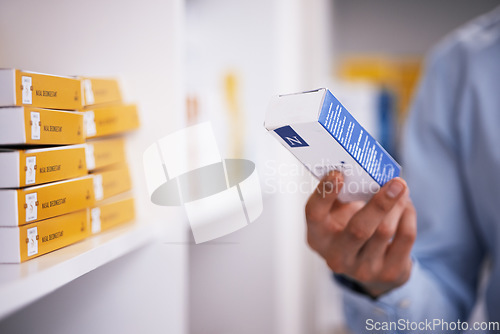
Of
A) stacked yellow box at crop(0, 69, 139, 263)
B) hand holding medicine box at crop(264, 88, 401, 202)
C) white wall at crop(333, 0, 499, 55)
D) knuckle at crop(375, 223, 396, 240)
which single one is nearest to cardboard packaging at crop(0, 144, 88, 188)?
stacked yellow box at crop(0, 69, 139, 263)

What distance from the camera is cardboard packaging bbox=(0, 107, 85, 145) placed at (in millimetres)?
266

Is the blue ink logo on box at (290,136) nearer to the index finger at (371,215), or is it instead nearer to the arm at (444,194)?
the index finger at (371,215)

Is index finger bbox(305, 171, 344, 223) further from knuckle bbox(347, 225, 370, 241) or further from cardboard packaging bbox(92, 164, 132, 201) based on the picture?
cardboard packaging bbox(92, 164, 132, 201)

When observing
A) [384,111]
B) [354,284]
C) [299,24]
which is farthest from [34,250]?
[384,111]

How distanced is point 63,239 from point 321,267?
992 mm

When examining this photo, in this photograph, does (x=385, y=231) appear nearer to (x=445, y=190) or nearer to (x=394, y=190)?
(x=394, y=190)

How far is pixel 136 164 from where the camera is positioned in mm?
420

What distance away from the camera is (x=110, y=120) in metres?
0.37

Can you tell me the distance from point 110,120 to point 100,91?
0.09 ft

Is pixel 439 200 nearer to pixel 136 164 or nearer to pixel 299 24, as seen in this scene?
pixel 136 164

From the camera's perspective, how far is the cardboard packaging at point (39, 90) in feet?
0.86

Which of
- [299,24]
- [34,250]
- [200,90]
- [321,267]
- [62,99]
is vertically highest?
[299,24]

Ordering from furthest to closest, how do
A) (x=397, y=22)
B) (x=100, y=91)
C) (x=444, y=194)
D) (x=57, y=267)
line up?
(x=397, y=22) → (x=444, y=194) → (x=100, y=91) → (x=57, y=267)

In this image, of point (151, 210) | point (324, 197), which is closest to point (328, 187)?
point (324, 197)
